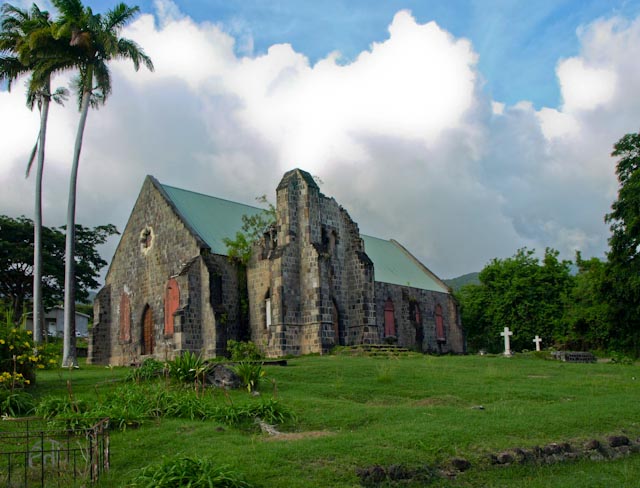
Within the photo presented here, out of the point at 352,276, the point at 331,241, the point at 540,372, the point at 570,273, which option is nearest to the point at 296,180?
the point at 331,241

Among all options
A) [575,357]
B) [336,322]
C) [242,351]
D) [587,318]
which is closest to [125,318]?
[242,351]

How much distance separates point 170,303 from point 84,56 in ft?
38.2

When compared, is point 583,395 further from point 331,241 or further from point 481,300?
point 481,300

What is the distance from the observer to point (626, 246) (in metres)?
32.4

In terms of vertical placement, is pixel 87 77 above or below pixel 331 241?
above

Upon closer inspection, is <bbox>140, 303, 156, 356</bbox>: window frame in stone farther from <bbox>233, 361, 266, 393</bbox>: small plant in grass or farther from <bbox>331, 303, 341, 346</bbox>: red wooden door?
<bbox>233, 361, 266, 393</bbox>: small plant in grass

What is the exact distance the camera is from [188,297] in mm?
28438

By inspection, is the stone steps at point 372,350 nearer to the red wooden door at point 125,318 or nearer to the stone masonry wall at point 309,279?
the stone masonry wall at point 309,279

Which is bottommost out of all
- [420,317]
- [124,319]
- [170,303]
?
[420,317]

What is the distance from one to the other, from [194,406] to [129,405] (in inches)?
51.2

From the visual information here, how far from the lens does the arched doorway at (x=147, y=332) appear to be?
1246 inches

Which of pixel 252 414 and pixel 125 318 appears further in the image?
pixel 125 318

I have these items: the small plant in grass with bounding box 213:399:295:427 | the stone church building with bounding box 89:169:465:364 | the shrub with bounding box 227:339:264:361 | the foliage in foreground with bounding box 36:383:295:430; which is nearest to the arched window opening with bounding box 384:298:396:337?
the stone church building with bounding box 89:169:465:364

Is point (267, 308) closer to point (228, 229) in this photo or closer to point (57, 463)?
point (228, 229)
